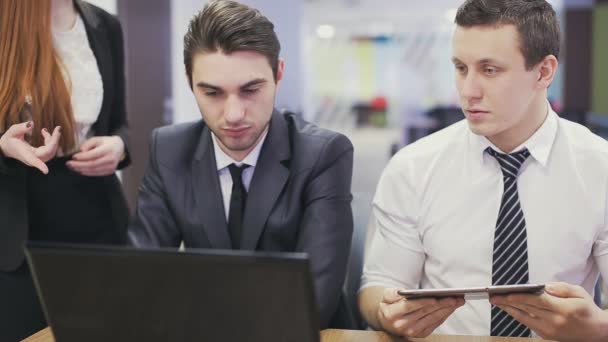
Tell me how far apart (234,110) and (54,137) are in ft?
1.53

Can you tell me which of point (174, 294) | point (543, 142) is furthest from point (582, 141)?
point (174, 294)

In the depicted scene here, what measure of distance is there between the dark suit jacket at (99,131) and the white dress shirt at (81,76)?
2cm

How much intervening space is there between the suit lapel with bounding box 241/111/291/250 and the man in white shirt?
0.30 metres

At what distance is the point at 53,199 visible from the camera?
2061mm

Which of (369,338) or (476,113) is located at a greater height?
(476,113)

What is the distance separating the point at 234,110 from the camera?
1727 millimetres

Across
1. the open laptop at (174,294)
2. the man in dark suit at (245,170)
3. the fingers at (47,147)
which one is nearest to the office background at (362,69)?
the man in dark suit at (245,170)

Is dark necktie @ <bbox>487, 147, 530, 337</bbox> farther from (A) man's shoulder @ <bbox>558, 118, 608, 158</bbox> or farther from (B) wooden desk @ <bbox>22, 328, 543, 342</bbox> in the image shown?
(B) wooden desk @ <bbox>22, 328, 543, 342</bbox>

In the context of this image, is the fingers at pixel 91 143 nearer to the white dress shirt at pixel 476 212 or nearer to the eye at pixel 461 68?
the white dress shirt at pixel 476 212

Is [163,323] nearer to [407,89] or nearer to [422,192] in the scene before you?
[422,192]

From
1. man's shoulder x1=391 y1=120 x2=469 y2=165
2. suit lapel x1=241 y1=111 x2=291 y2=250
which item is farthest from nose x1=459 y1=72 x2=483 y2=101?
suit lapel x1=241 y1=111 x2=291 y2=250

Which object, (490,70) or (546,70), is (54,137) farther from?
(546,70)

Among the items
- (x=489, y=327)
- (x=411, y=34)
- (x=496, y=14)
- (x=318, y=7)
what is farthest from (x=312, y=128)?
(x=411, y=34)

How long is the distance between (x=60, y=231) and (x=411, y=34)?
1771 cm
